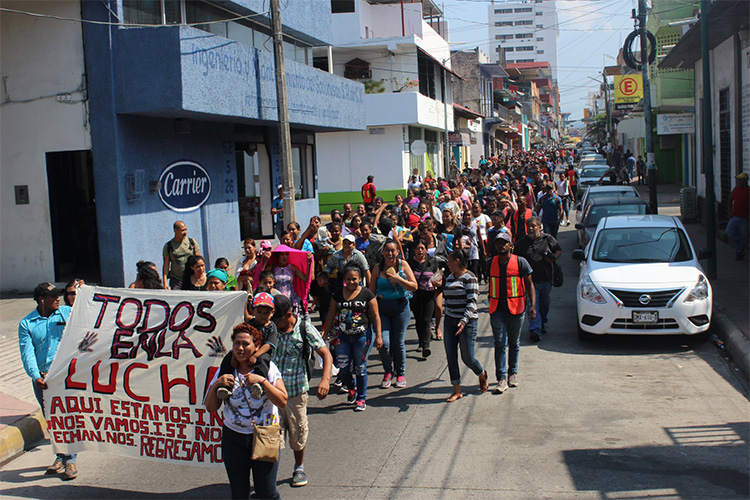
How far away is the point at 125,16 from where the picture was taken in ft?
44.8

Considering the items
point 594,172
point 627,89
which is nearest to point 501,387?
point 594,172

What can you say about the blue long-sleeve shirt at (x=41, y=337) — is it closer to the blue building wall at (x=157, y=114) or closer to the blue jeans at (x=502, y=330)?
the blue jeans at (x=502, y=330)

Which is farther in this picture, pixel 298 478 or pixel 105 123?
pixel 105 123

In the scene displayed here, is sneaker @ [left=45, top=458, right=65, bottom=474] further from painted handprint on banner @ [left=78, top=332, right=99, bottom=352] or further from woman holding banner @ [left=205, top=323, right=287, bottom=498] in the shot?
woman holding banner @ [left=205, top=323, right=287, bottom=498]

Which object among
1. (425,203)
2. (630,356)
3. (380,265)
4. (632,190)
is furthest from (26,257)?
(632,190)

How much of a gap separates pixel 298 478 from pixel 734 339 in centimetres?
637

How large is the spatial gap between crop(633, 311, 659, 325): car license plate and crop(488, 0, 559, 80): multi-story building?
165 m

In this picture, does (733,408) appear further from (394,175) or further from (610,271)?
(394,175)

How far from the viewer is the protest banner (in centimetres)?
602

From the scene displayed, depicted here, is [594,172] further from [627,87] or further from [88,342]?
[88,342]

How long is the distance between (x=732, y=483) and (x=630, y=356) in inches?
159

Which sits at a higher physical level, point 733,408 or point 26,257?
point 26,257

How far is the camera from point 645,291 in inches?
383

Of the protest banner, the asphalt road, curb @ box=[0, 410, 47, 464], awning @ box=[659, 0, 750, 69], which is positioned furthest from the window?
the protest banner
